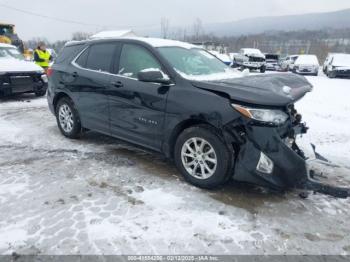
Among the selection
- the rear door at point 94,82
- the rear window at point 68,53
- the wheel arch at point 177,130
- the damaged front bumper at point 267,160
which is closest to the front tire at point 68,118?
the rear door at point 94,82

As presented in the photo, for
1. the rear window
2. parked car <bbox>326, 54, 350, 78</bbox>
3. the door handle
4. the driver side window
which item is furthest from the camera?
parked car <bbox>326, 54, 350, 78</bbox>

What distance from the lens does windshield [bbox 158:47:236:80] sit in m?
4.21

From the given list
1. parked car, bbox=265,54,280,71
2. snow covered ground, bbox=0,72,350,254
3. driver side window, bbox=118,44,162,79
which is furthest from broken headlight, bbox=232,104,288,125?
parked car, bbox=265,54,280,71

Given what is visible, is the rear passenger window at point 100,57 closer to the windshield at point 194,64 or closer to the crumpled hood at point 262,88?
the windshield at point 194,64

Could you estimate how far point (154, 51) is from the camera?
171 inches

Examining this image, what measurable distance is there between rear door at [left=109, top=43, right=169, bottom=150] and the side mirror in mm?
101

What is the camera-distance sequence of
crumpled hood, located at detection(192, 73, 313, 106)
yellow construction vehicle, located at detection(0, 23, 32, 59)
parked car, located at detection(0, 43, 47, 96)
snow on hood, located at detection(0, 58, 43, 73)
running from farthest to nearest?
yellow construction vehicle, located at detection(0, 23, 32, 59) < snow on hood, located at detection(0, 58, 43, 73) < parked car, located at detection(0, 43, 47, 96) < crumpled hood, located at detection(192, 73, 313, 106)

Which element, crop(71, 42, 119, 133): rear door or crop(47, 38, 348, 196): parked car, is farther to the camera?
crop(71, 42, 119, 133): rear door

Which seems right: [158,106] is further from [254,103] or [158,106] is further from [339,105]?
[339,105]

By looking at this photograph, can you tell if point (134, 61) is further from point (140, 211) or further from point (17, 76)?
point (17, 76)

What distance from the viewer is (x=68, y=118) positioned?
5.78 metres

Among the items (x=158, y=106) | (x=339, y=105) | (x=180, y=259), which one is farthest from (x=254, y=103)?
(x=339, y=105)

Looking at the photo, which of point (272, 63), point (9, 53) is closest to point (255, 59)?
point (272, 63)

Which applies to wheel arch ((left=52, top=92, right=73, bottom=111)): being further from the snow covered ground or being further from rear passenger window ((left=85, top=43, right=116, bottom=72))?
the snow covered ground
